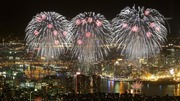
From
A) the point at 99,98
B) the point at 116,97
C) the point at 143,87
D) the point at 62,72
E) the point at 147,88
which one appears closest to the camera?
the point at 99,98

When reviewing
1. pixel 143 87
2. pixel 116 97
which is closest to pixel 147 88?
pixel 143 87

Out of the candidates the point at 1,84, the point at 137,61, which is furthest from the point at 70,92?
the point at 137,61

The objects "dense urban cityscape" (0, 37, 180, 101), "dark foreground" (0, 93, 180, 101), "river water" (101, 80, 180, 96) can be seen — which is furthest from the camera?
"river water" (101, 80, 180, 96)

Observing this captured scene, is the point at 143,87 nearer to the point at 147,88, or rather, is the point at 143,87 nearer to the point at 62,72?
the point at 147,88

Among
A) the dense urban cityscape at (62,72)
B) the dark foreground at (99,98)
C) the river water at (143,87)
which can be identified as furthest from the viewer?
the river water at (143,87)

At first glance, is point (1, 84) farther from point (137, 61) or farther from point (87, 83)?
point (137, 61)

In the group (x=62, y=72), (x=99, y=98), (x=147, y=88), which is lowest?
(x=99, y=98)

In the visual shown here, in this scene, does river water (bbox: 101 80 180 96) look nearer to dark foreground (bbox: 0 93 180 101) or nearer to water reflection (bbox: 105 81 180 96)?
water reflection (bbox: 105 81 180 96)

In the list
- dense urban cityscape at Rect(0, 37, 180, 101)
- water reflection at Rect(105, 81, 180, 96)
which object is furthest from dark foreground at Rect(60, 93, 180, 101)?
water reflection at Rect(105, 81, 180, 96)

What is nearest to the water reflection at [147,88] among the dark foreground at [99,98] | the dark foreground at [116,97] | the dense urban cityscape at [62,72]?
the dense urban cityscape at [62,72]

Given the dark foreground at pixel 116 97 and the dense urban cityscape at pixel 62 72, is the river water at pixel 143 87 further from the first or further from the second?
the dark foreground at pixel 116 97

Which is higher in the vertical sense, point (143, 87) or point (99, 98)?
point (143, 87)
